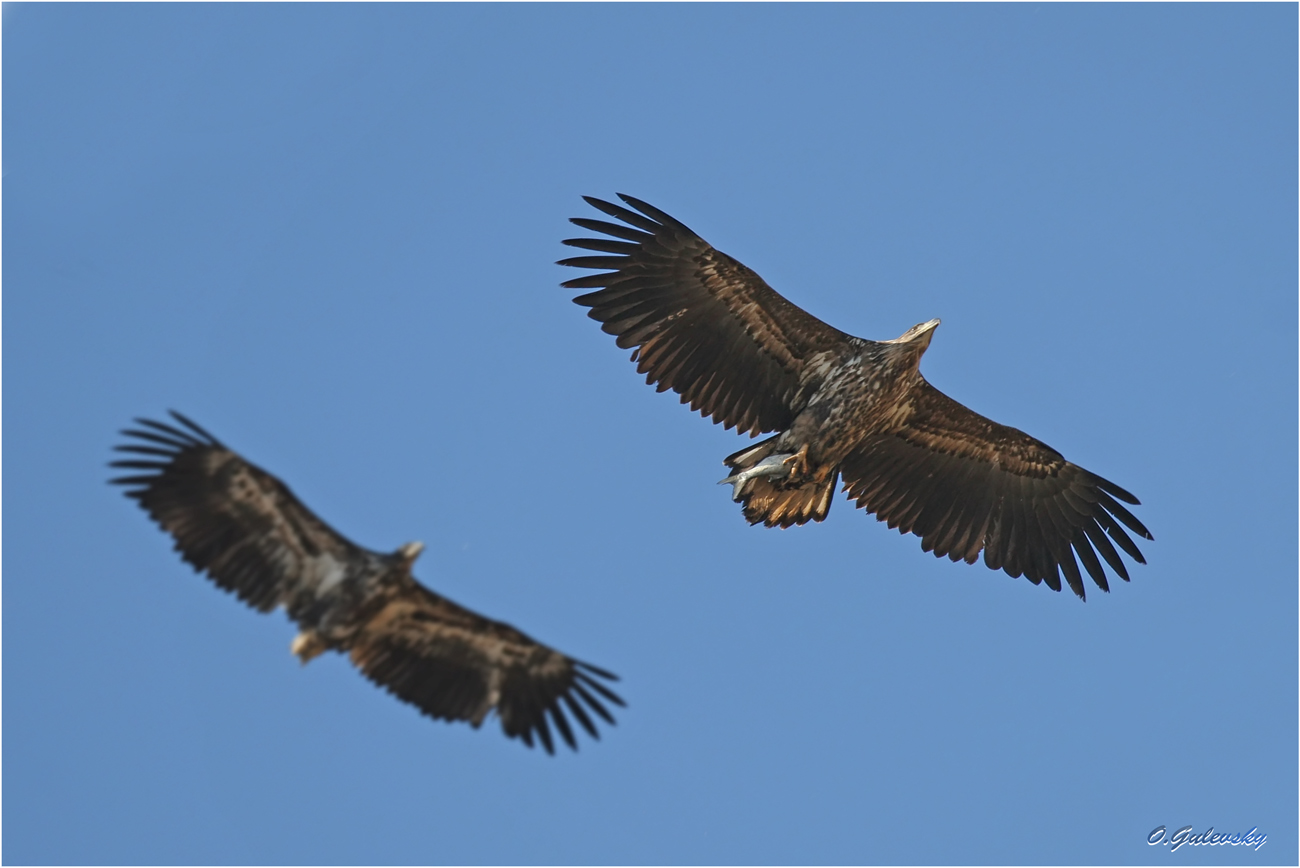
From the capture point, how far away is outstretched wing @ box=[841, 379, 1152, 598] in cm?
1944

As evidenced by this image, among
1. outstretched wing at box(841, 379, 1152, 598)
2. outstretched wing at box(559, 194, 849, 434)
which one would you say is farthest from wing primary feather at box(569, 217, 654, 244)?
outstretched wing at box(841, 379, 1152, 598)

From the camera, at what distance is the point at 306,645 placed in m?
16.0

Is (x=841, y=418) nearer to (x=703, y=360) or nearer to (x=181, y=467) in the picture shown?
(x=703, y=360)

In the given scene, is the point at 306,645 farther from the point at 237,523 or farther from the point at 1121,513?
the point at 1121,513

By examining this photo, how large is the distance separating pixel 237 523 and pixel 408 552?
157cm

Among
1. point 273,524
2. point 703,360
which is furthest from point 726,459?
point 273,524

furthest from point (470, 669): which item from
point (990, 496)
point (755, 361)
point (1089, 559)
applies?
point (1089, 559)

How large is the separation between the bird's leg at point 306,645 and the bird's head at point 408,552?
1020 mm

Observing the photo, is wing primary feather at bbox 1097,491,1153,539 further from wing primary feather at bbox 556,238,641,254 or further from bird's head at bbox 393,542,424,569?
bird's head at bbox 393,542,424,569

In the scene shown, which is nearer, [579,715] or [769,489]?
[579,715]

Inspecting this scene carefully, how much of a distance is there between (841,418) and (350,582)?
17.8ft

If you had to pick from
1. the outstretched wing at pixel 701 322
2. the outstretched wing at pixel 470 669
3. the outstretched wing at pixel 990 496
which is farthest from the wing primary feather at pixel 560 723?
the outstretched wing at pixel 990 496

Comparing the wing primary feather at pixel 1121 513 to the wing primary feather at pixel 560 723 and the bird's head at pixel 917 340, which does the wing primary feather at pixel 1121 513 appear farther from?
the wing primary feather at pixel 560 723

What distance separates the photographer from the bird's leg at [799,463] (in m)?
18.1
